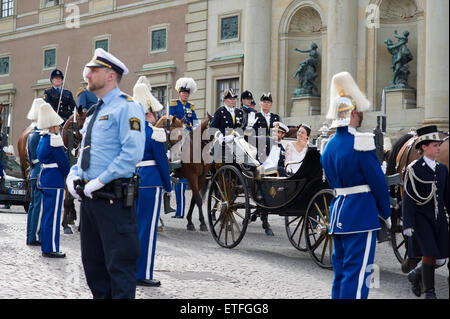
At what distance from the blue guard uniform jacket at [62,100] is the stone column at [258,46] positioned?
1258 centimetres

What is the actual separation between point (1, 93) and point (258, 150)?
32.3 m

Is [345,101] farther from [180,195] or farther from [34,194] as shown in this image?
[180,195]

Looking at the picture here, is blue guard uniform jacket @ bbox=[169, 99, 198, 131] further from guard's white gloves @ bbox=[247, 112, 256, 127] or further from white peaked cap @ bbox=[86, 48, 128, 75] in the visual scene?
white peaked cap @ bbox=[86, 48, 128, 75]

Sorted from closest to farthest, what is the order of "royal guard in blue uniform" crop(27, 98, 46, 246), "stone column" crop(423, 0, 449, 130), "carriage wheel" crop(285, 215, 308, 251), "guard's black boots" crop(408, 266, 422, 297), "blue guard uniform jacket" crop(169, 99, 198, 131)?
"guard's black boots" crop(408, 266, 422, 297) < "royal guard in blue uniform" crop(27, 98, 46, 246) < "carriage wheel" crop(285, 215, 308, 251) < "blue guard uniform jacket" crop(169, 99, 198, 131) < "stone column" crop(423, 0, 449, 130)

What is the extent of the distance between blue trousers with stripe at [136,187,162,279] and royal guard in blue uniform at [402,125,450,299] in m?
2.56

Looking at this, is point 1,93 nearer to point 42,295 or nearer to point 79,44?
point 79,44

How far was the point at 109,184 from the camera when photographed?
4.95m

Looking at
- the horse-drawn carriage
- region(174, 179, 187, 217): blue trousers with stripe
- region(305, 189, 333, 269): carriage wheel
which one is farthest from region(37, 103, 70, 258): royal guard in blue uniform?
region(174, 179, 187, 217): blue trousers with stripe

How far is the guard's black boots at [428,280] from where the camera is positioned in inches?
269

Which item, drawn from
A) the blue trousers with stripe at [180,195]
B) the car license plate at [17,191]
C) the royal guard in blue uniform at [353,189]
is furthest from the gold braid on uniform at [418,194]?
the car license plate at [17,191]

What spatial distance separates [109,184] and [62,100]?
10.3 meters

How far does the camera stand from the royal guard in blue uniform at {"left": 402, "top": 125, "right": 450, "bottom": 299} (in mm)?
6898

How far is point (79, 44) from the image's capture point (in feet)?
118

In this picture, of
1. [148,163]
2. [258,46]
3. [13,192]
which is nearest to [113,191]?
[148,163]
